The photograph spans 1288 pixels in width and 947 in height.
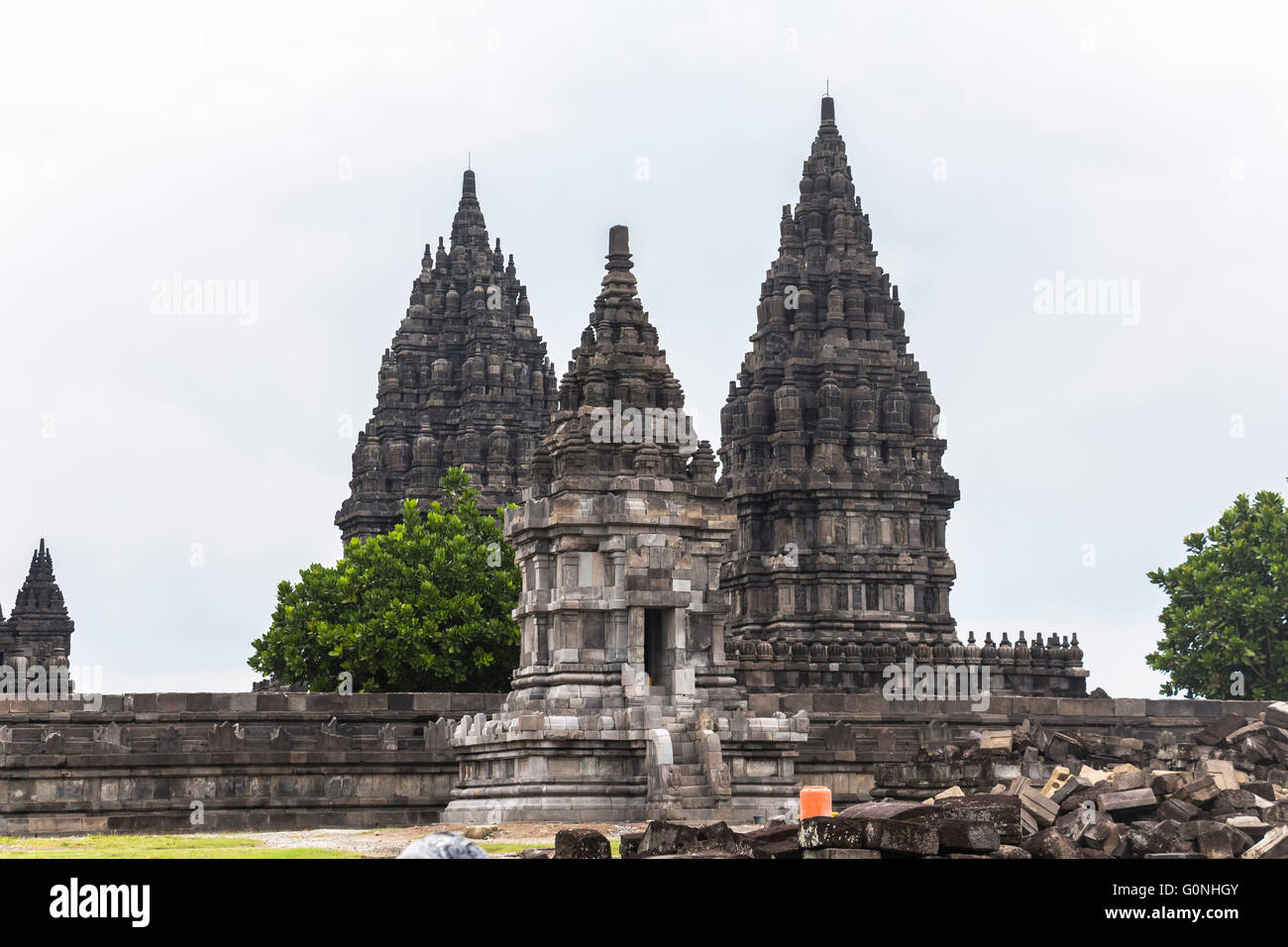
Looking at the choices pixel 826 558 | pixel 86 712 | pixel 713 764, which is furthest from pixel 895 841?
pixel 826 558

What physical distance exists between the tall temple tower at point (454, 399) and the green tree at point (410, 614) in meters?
14.4

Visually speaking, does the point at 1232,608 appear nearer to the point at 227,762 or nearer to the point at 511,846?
the point at 227,762

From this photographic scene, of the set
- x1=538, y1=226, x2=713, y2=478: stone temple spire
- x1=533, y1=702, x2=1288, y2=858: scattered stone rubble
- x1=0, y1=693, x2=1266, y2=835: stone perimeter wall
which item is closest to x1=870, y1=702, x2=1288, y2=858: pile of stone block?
x1=533, y1=702, x2=1288, y2=858: scattered stone rubble

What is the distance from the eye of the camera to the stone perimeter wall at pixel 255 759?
128ft

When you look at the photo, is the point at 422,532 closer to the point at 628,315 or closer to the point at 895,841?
the point at 628,315

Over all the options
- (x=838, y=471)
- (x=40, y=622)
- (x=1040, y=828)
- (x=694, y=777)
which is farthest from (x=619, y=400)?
(x=40, y=622)

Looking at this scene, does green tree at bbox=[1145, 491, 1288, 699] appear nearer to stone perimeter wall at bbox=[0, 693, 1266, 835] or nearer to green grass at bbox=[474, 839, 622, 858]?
stone perimeter wall at bbox=[0, 693, 1266, 835]

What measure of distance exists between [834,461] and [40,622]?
49.2m

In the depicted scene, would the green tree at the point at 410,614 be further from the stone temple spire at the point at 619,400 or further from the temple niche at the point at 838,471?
the stone temple spire at the point at 619,400

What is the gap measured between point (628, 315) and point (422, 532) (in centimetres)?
2066

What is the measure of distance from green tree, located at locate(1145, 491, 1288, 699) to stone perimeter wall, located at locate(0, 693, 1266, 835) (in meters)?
25.6

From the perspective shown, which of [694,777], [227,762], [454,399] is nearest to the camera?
[694,777]

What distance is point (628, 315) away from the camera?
136ft

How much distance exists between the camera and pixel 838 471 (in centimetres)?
7081
